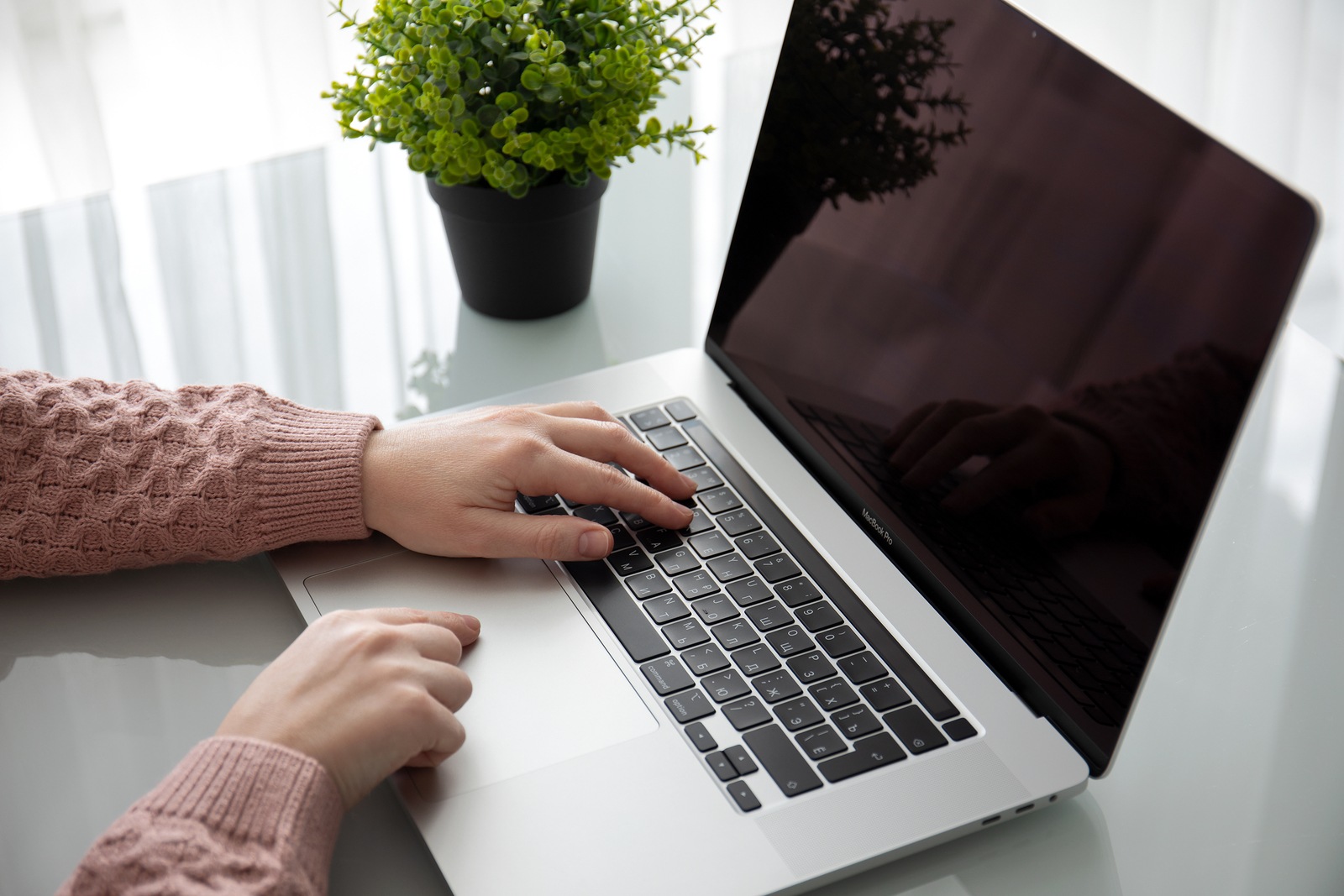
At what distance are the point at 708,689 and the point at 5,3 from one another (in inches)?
73.4

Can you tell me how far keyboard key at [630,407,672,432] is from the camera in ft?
3.12

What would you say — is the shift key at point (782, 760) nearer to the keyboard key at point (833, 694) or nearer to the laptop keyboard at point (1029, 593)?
the keyboard key at point (833, 694)

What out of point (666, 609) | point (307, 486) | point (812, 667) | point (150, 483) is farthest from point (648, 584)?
point (150, 483)

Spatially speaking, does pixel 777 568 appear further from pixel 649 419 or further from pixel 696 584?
pixel 649 419

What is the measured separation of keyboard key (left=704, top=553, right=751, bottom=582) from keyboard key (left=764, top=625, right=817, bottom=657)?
0.19ft

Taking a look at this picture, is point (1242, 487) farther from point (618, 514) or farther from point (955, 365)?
point (618, 514)

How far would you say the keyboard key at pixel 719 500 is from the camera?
2.87 ft

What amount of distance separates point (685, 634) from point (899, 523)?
168 mm

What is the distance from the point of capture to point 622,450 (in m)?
0.87

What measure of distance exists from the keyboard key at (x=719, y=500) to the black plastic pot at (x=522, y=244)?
295mm

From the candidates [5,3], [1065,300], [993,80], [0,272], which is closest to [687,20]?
[993,80]

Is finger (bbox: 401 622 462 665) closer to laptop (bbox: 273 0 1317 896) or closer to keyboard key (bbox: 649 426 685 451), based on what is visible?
laptop (bbox: 273 0 1317 896)

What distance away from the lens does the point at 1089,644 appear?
69 centimetres

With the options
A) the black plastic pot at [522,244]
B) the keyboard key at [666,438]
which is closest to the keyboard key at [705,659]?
the keyboard key at [666,438]
